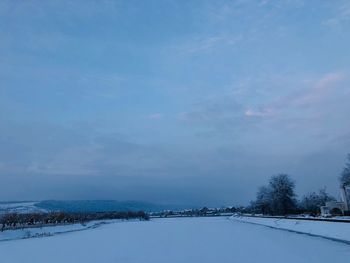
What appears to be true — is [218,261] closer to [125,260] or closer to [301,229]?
[125,260]

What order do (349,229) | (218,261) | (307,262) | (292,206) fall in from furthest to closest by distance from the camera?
1. (292,206)
2. (349,229)
3. (218,261)
4. (307,262)

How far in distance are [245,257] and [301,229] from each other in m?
29.3

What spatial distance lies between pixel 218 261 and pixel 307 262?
407cm

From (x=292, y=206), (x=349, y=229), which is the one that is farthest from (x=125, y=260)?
(x=292, y=206)

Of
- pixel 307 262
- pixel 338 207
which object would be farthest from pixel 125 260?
pixel 338 207

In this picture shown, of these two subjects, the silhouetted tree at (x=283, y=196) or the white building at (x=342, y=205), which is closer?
the white building at (x=342, y=205)

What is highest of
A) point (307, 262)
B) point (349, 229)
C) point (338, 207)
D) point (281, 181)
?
point (281, 181)

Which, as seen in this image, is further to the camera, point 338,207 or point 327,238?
point 338,207

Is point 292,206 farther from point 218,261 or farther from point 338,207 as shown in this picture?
point 218,261

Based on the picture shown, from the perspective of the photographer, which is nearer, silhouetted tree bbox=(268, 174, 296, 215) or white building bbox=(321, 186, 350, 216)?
white building bbox=(321, 186, 350, 216)

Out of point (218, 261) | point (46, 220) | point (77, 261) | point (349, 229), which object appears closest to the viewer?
point (218, 261)

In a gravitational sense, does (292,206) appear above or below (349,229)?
above

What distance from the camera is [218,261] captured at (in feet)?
66.7

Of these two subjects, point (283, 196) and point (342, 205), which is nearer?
point (342, 205)
